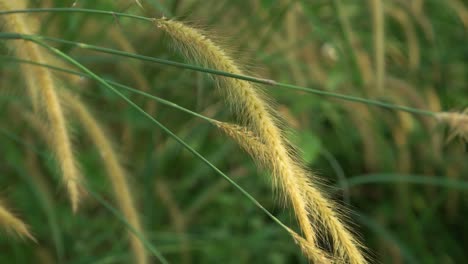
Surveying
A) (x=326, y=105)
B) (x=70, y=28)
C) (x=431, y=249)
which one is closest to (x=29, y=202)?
(x=70, y=28)

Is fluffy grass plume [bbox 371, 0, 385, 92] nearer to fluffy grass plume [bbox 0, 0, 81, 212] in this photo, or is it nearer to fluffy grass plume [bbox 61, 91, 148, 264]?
fluffy grass plume [bbox 61, 91, 148, 264]

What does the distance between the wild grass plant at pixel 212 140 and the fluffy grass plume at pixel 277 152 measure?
0.48m

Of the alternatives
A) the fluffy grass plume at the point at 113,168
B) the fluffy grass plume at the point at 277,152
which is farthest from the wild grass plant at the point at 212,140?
the fluffy grass plume at the point at 277,152

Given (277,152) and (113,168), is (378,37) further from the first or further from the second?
(277,152)

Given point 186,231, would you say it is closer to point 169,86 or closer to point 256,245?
point 256,245

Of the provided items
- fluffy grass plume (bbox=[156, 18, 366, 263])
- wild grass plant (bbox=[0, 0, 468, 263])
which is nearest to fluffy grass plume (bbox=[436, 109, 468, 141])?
fluffy grass plume (bbox=[156, 18, 366, 263])

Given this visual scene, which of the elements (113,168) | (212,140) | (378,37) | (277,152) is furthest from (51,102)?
(212,140)

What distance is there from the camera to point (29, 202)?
2672mm

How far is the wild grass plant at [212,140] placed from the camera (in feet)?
7.30

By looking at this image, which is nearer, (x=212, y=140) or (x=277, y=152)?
(x=277, y=152)

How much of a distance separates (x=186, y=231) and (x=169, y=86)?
537 mm

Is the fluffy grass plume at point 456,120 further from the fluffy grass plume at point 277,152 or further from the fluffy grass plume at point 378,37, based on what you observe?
the fluffy grass plume at point 378,37

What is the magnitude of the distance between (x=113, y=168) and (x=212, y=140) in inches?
47.2

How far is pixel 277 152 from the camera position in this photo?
1235mm
